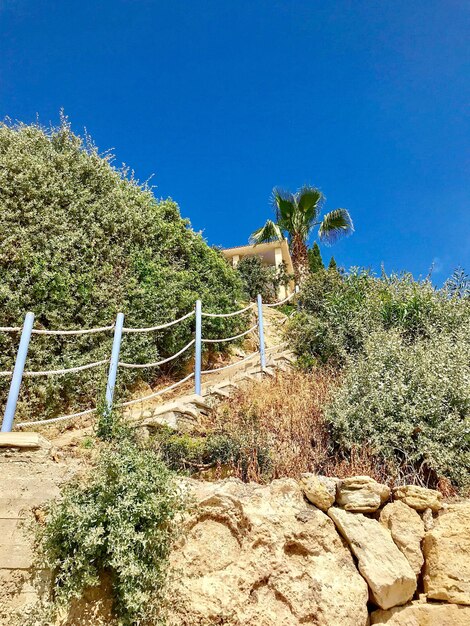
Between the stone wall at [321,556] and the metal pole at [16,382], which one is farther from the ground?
the metal pole at [16,382]

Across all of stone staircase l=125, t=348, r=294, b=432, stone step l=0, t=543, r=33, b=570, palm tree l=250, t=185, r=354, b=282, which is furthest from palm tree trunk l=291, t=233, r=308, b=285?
stone step l=0, t=543, r=33, b=570

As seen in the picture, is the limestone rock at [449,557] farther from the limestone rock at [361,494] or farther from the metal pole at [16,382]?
the metal pole at [16,382]

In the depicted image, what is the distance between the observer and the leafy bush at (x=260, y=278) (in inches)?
616

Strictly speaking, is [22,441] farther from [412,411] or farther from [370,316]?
[370,316]

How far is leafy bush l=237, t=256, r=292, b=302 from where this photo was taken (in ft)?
51.3

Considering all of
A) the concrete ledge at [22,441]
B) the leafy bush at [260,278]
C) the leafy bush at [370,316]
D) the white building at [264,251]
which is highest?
the white building at [264,251]

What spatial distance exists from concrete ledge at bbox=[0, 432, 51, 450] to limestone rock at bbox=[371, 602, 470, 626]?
2653mm

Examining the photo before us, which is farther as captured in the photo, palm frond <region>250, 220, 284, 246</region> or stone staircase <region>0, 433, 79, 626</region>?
palm frond <region>250, 220, 284, 246</region>

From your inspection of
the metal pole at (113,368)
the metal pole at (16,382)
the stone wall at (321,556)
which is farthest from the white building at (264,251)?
the stone wall at (321,556)

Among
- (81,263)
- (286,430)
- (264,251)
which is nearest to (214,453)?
(286,430)

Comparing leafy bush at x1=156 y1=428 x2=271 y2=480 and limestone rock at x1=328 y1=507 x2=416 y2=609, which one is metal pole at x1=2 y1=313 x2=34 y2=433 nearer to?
leafy bush at x1=156 y1=428 x2=271 y2=480

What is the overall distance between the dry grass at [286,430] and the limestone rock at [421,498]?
383mm

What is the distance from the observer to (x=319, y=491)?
336cm

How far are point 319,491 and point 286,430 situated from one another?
1348 mm
